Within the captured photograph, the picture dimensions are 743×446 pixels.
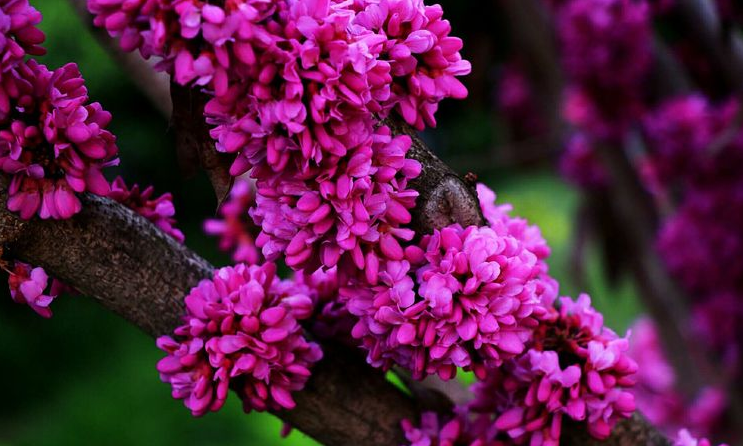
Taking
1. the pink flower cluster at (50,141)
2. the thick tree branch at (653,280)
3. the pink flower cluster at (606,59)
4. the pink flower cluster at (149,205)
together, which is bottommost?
the pink flower cluster at (50,141)

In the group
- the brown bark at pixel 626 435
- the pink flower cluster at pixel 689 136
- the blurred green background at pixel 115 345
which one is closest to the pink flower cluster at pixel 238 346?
the brown bark at pixel 626 435

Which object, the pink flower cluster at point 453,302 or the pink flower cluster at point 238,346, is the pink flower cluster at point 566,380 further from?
the pink flower cluster at point 238,346

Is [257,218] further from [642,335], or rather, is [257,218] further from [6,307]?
[6,307]

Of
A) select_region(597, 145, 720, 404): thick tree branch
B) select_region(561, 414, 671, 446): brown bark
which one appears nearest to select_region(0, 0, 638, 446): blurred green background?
select_region(597, 145, 720, 404): thick tree branch

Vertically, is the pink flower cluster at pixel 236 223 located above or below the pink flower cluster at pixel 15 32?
above

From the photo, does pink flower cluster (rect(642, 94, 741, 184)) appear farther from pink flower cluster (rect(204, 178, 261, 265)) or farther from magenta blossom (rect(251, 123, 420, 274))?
magenta blossom (rect(251, 123, 420, 274))

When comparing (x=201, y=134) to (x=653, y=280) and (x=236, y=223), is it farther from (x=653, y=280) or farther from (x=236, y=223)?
(x=653, y=280)

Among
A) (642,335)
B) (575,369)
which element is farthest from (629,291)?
(575,369)
